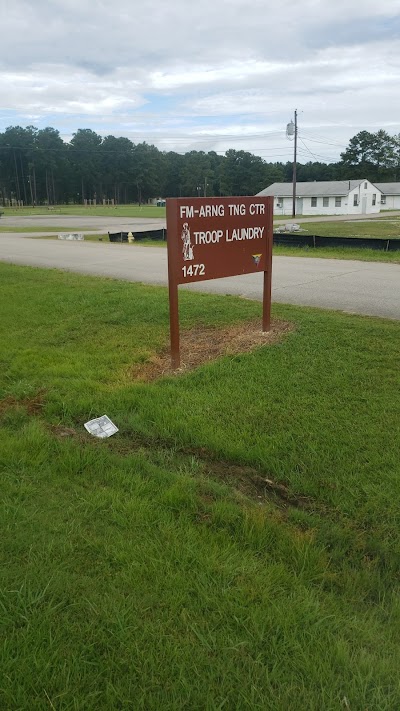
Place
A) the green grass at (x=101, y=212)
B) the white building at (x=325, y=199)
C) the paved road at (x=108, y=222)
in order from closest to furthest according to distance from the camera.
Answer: the paved road at (x=108, y=222), the green grass at (x=101, y=212), the white building at (x=325, y=199)

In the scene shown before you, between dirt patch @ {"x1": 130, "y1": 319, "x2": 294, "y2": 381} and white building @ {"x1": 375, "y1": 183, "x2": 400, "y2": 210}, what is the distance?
75101 mm

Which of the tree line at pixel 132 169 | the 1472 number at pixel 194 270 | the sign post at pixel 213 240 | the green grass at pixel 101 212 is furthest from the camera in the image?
the tree line at pixel 132 169

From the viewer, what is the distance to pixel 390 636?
86.3 inches

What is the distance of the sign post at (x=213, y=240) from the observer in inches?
203

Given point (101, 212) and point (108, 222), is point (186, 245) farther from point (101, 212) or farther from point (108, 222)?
point (101, 212)

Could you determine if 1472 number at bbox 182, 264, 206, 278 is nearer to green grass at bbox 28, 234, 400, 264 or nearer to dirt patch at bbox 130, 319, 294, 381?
dirt patch at bbox 130, 319, 294, 381

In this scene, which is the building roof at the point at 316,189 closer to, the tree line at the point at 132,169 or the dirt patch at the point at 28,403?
the tree line at the point at 132,169

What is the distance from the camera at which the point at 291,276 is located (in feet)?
38.6

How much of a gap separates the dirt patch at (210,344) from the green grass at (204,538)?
0.24 meters

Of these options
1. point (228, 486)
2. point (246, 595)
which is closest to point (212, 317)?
point (228, 486)

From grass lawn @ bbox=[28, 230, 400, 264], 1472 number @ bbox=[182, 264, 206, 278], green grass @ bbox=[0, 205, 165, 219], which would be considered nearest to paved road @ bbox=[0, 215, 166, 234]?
green grass @ bbox=[0, 205, 165, 219]

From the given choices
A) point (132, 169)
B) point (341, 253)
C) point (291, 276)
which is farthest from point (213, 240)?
point (132, 169)

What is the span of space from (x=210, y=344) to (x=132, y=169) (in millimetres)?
110370

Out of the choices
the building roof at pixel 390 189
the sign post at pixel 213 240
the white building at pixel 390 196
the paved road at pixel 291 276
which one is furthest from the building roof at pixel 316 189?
the sign post at pixel 213 240
